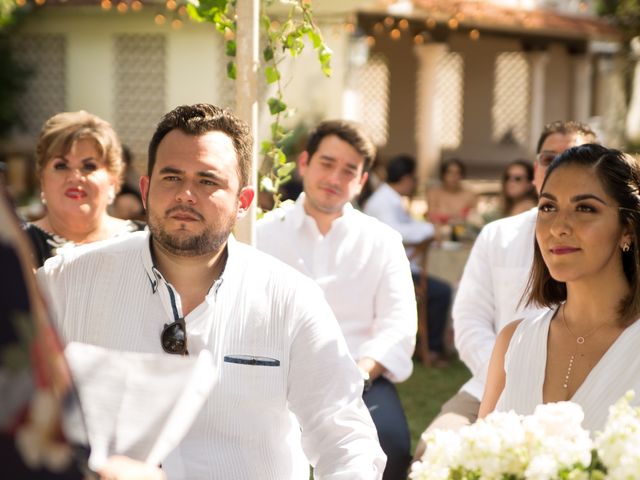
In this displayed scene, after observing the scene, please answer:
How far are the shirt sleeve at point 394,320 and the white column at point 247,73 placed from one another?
110 centimetres

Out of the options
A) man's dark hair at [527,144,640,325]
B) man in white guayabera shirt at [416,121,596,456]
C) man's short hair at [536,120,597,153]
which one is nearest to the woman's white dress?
man's dark hair at [527,144,640,325]

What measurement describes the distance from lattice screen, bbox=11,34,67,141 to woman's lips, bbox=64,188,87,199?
1394 centimetres

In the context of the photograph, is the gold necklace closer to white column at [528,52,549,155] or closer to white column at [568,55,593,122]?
white column at [528,52,549,155]

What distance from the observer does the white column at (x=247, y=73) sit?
3521 millimetres

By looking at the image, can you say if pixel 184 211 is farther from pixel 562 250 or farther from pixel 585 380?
pixel 585 380

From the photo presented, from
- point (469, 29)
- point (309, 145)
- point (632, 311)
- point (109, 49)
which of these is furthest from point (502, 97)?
point (632, 311)

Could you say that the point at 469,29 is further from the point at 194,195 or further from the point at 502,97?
the point at 194,195

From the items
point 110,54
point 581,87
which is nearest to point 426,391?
point 110,54

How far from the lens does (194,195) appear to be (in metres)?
2.87

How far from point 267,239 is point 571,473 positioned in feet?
10.5

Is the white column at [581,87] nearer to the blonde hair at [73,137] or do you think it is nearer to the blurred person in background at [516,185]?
the blurred person in background at [516,185]

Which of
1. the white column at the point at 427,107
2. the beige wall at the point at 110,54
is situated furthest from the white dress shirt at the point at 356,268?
the white column at the point at 427,107

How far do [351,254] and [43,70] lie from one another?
15015mm

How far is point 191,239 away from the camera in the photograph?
9.32 ft
